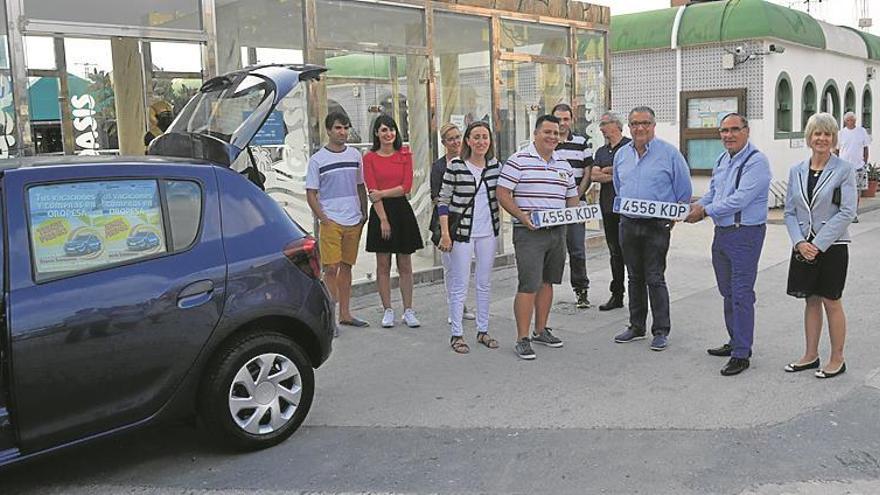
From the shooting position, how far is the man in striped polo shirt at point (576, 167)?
7.27m

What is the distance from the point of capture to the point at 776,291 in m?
8.10

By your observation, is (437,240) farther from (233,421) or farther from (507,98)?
(507,98)

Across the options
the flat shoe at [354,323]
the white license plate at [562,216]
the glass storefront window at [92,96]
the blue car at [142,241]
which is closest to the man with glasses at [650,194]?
the white license plate at [562,216]

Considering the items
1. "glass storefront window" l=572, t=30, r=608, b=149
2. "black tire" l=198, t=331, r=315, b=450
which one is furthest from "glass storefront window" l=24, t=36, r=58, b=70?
"glass storefront window" l=572, t=30, r=608, b=149

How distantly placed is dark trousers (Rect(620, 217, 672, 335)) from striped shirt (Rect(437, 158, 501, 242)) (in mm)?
1098

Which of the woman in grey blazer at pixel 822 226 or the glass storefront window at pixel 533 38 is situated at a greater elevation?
the glass storefront window at pixel 533 38

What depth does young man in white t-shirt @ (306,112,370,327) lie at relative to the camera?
6609 mm

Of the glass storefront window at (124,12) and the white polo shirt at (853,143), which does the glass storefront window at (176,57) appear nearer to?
the glass storefront window at (124,12)

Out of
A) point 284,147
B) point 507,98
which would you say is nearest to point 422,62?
point 507,98

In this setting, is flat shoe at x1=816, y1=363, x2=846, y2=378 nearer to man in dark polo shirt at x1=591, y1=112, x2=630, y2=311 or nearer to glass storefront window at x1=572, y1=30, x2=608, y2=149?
man in dark polo shirt at x1=591, y1=112, x2=630, y2=311

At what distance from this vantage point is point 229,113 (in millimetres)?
5070

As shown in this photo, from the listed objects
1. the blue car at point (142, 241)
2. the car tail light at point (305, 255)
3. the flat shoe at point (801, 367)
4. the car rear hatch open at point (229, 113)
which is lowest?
the flat shoe at point (801, 367)

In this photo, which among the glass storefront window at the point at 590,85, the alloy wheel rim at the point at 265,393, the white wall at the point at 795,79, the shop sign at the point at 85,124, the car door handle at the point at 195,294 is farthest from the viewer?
the white wall at the point at 795,79

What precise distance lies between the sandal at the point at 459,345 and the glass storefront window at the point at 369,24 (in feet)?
11.5
